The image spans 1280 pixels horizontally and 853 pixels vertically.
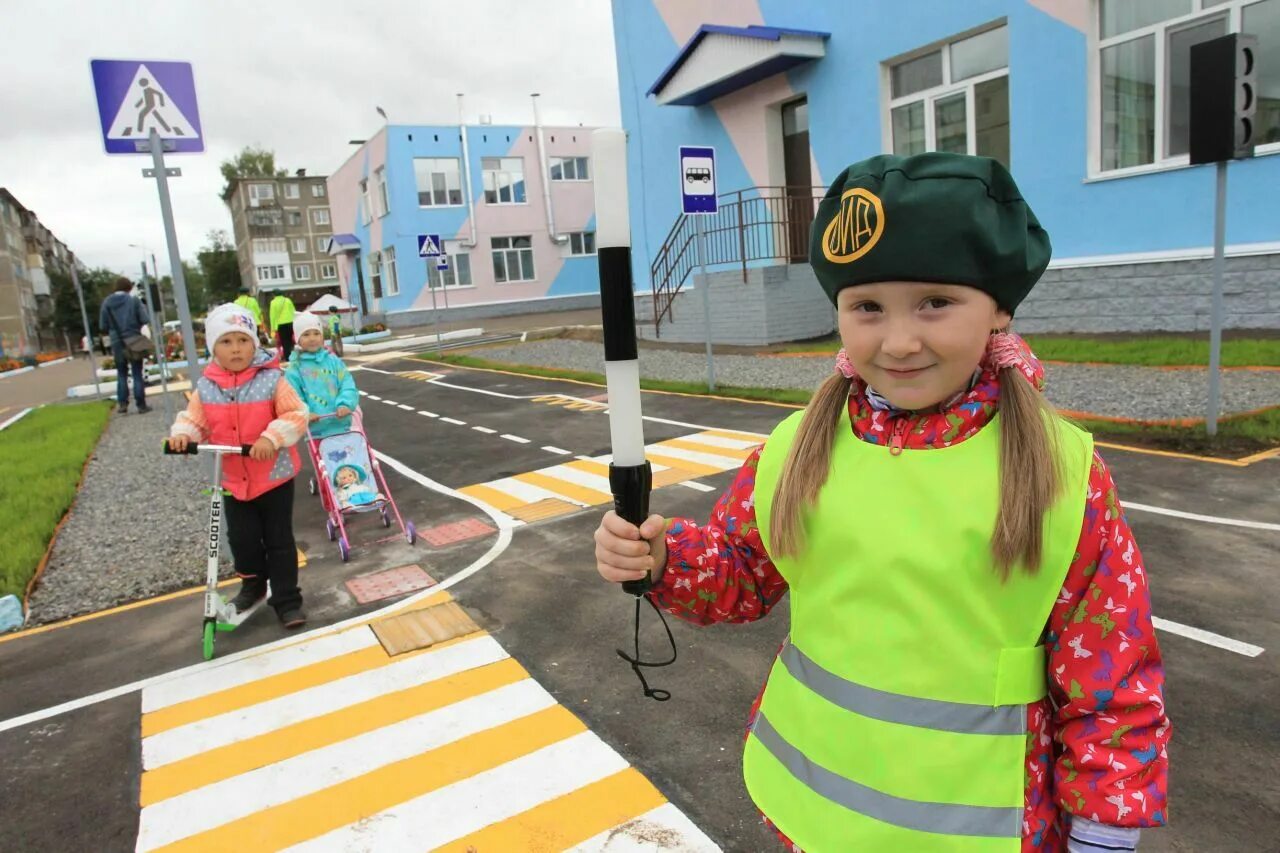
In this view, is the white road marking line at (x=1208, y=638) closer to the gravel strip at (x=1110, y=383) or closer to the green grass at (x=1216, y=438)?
the gravel strip at (x=1110, y=383)

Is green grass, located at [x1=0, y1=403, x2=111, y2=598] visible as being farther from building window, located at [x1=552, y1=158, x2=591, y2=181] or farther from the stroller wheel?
building window, located at [x1=552, y1=158, x2=591, y2=181]

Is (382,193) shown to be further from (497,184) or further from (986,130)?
(986,130)

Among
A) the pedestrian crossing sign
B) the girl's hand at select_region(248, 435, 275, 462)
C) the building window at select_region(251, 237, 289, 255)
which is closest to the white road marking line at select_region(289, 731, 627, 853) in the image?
the girl's hand at select_region(248, 435, 275, 462)

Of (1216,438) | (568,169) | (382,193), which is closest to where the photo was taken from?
(1216,438)

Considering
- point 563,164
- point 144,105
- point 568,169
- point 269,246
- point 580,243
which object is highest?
point 269,246

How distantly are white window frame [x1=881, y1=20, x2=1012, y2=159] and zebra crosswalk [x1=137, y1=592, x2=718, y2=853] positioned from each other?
519 inches

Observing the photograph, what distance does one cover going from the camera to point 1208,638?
399cm

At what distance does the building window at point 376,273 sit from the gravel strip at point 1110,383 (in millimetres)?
30373

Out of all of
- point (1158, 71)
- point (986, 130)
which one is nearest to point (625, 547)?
point (1158, 71)

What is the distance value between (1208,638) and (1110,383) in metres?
6.77

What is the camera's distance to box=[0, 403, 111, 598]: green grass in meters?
6.48

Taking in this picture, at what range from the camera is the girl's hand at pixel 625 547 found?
57.9 inches

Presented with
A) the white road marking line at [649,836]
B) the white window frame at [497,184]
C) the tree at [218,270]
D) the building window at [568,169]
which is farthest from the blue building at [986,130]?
the tree at [218,270]

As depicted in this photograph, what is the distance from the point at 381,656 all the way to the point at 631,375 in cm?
386
